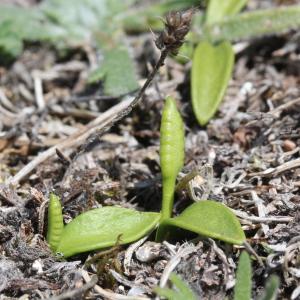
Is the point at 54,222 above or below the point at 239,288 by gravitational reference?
above

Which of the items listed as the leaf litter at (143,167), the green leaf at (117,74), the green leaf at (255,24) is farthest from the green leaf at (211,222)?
the green leaf at (255,24)

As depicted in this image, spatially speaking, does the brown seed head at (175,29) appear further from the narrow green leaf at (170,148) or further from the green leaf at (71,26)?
the green leaf at (71,26)

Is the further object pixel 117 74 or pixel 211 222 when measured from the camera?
pixel 117 74

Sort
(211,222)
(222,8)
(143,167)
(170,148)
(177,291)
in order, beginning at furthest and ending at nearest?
(222,8), (143,167), (170,148), (211,222), (177,291)

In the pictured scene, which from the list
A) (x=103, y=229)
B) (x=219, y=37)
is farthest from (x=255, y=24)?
(x=103, y=229)

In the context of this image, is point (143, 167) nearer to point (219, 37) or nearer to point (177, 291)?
point (177, 291)

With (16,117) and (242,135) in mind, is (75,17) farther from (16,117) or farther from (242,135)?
(242,135)

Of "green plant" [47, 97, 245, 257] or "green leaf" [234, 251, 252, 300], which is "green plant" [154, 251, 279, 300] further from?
"green plant" [47, 97, 245, 257]
